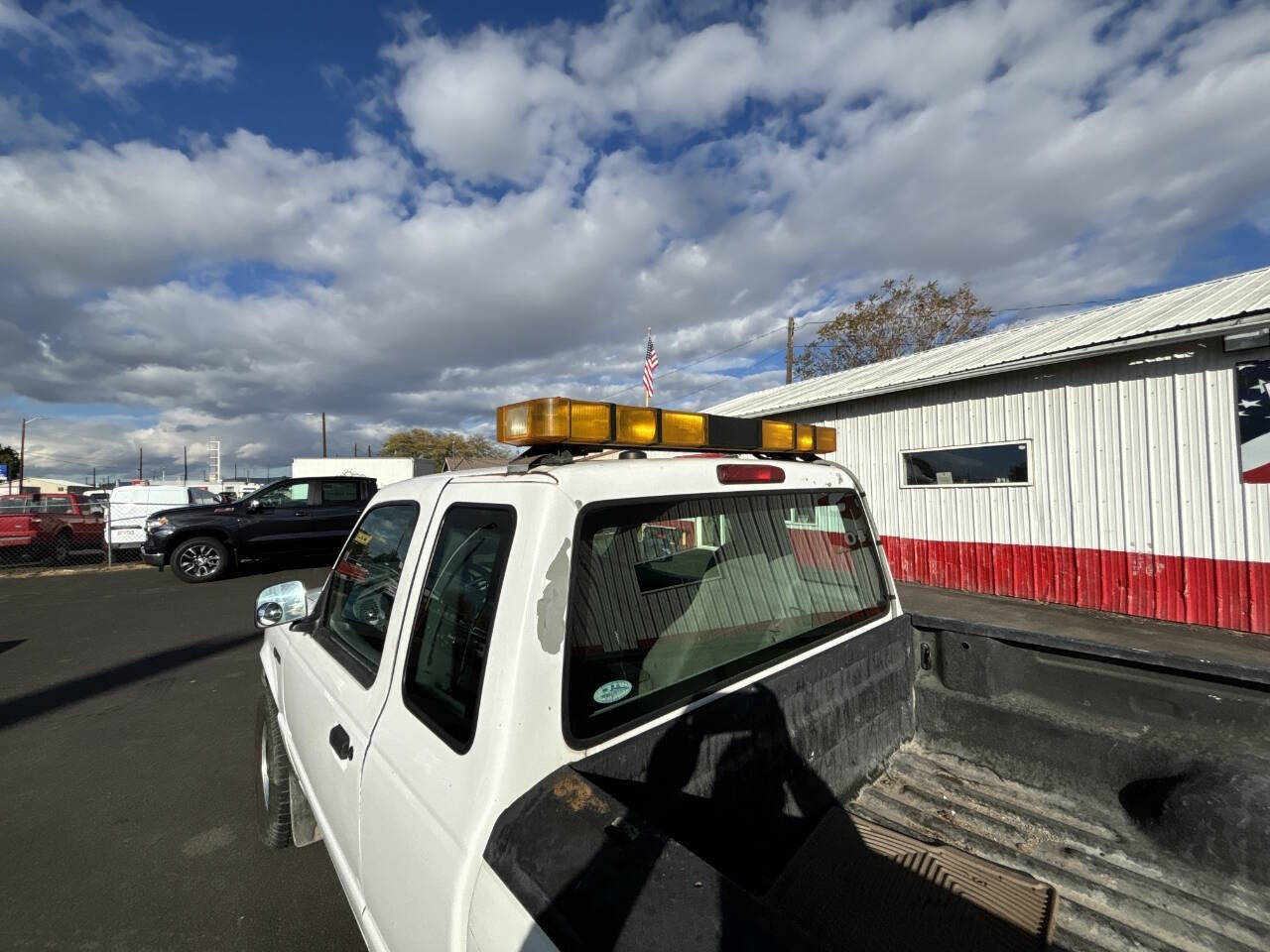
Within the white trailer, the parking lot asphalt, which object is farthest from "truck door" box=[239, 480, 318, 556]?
the white trailer

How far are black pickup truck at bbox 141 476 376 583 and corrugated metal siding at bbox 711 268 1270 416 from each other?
9104 mm

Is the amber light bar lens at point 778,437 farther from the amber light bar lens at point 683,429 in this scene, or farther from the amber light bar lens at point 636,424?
the amber light bar lens at point 636,424

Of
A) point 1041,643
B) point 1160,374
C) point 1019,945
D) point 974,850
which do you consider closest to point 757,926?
point 1019,945

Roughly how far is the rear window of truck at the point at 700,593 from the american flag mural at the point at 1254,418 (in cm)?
653

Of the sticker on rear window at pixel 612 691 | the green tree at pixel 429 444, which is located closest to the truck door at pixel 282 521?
the sticker on rear window at pixel 612 691

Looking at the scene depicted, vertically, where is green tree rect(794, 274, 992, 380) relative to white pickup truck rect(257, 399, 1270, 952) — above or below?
above

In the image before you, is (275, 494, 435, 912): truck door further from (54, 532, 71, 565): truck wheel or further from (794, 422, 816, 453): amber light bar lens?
(54, 532, 71, 565): truck wheel

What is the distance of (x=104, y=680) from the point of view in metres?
5.44

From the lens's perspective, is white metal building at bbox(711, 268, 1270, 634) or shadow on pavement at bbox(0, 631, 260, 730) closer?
shadow on pavement at bbox(0, 631, 260, 730)

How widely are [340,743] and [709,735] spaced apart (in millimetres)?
1046

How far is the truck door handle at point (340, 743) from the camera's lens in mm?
1613

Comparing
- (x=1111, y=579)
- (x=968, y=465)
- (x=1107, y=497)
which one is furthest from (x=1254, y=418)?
(x=968, y=465)

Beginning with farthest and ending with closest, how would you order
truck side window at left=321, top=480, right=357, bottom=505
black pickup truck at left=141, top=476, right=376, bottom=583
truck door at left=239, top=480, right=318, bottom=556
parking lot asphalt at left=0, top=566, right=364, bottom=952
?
1. truck side window at left=321, top=480, right=357, bottom=505
2. truck door at left=239, top=480, right=318, bottom=556
3. black pickup truck at left=141, top=476, right=376, bottom=583
4. parking lot asphalt at left=0, top=566, right=364, bottom=952

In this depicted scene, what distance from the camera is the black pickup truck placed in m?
10.6
